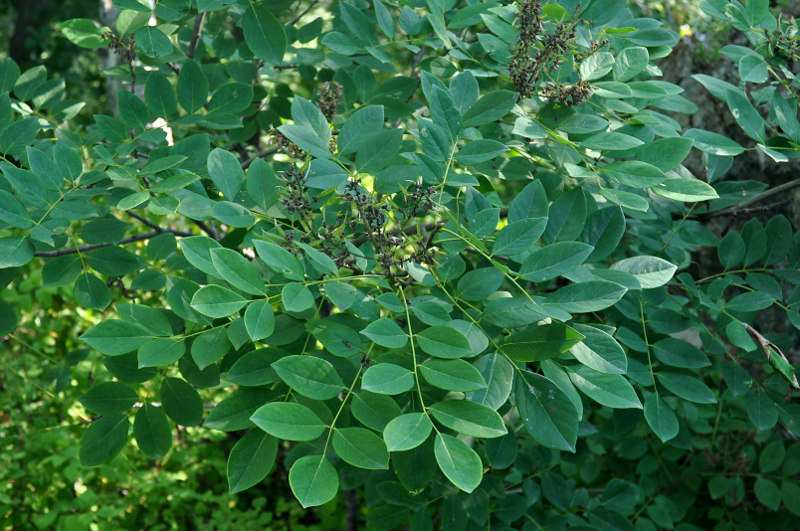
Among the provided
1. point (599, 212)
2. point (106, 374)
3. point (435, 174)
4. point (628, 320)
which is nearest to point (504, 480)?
point (628, 320)

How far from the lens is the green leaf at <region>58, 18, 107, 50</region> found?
1488mm

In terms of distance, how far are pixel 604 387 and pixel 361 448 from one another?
0.37 m

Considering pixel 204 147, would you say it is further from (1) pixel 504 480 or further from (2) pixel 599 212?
(1) pixel 504 480

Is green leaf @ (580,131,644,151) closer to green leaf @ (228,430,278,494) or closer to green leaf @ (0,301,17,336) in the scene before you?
green leaf @ (228,430,278,494)

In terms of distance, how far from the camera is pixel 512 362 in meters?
1.03

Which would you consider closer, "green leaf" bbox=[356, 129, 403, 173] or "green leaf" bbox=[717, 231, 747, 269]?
"green leaf" bbox=[356, 129, 403, 173]

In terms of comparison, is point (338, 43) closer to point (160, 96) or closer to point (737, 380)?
point (160, 96)

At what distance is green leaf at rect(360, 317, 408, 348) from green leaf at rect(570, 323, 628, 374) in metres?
0.25

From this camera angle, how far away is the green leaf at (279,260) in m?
0.93

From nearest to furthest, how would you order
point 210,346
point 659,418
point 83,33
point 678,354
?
A: point 210,346 < point 659,418 < point 678,354 < point 83,33

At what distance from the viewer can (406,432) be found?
2.75ft

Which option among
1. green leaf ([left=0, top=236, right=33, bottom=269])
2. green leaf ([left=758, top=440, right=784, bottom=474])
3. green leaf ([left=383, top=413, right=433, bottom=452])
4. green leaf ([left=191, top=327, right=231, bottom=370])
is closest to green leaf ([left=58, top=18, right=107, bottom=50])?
green leaf ([left=0, top=236, right=33, bottom=269])

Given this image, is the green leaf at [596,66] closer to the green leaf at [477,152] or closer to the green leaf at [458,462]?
the green leaf at [477,152]

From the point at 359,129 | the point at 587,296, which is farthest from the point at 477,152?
the point at 587,296
